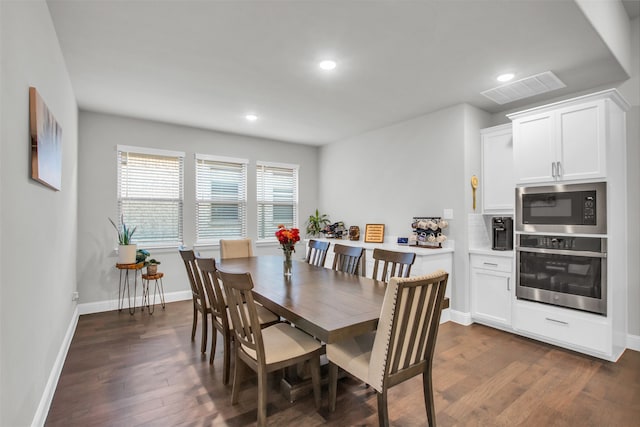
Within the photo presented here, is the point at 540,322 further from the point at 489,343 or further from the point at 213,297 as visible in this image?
the point at 213,297

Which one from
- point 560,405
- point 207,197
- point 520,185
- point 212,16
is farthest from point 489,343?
point 207,197

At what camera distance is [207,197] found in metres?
5.22

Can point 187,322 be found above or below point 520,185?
below

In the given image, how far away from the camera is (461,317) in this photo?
12.8ft

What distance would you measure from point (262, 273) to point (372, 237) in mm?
2492

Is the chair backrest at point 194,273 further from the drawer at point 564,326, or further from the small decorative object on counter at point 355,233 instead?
the drawer at point 564,326

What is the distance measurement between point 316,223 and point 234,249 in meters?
2.20

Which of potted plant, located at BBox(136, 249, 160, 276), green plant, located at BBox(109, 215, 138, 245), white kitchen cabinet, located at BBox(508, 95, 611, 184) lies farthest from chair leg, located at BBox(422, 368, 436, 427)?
green plant, located at BBox(109, 215, 138, 245)

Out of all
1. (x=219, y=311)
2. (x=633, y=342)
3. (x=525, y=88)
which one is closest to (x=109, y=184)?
(x=219, y=311)

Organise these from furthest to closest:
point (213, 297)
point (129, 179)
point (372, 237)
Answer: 1. point (372, 237)
2. point (129, 179)
3. point (213, 297)

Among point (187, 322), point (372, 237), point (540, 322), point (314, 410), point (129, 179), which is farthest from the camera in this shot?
point (372, 237)

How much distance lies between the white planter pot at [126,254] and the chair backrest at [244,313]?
2.77 m

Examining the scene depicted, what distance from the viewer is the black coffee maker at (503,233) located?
381 centimetres

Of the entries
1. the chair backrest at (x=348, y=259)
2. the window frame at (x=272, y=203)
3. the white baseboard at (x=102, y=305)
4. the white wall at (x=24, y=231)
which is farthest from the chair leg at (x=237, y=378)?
the window frame at (x=272, y=203)
